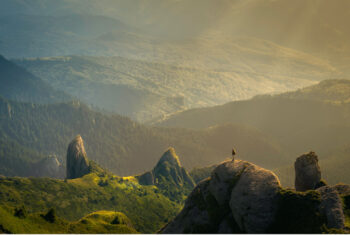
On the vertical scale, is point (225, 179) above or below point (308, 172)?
below

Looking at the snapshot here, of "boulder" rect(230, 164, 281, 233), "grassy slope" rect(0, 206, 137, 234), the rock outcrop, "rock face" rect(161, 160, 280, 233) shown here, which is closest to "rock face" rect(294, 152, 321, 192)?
the rock outcrop

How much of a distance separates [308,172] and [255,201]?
2893 centimetres

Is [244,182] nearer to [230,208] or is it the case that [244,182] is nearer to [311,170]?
[230,208]

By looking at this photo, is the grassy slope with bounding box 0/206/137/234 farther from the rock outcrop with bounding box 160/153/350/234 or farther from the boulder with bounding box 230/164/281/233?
the boulder with bounding box 230/164/281/233

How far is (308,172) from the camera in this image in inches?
3428

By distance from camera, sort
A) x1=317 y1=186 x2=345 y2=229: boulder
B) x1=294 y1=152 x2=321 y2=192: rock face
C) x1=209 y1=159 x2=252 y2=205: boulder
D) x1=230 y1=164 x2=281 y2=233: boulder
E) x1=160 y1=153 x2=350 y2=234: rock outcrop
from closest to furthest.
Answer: x1=317 y1=186 x2=345 y2=229: boulder
x1=160 y1=153 x2=350 y2=234: rock outcrop
x1=230 y1=164 x2=281 y2=233: boulder
x1=209 y1=159 x2=252 y2=205: boulder
x1=294 y1=152 x2=321 y2=192: rock face

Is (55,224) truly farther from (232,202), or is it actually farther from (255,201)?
(255,201)

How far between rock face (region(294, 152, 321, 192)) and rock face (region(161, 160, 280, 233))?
70.7 ft

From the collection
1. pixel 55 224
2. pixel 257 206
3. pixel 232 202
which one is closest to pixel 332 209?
pixel 257 206

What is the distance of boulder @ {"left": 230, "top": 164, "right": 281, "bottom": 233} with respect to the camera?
6412 cm

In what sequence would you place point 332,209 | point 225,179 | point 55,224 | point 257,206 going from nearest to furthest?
point 332,209 < point 257,206 < point 225,179 < point 55,224

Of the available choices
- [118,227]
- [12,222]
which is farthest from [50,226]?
[118,227]

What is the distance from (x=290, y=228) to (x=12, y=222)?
7706 cm

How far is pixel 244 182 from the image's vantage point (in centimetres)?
6981
